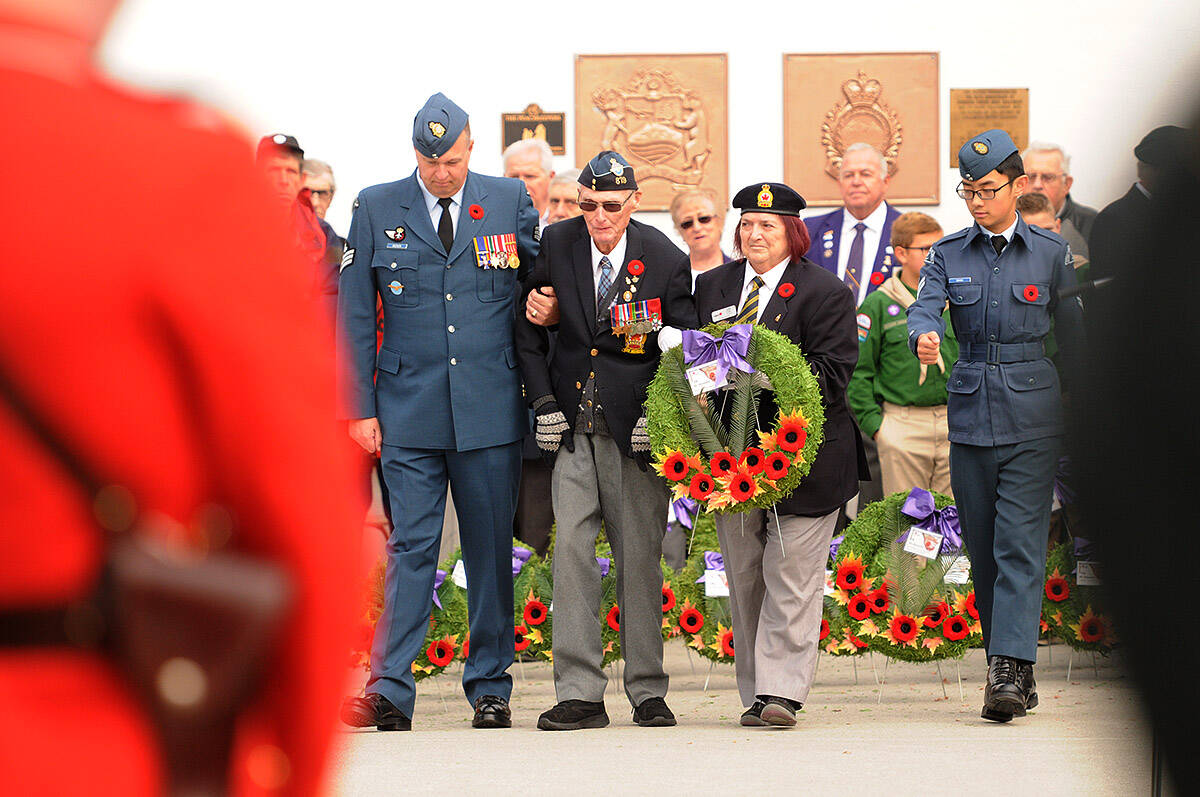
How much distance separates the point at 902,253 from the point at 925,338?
7.44ft

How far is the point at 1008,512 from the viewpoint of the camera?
6.35 metres

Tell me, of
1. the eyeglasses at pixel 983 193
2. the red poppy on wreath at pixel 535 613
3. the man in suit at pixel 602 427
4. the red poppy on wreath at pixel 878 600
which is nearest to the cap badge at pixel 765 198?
the man in suit at pixel 602 427

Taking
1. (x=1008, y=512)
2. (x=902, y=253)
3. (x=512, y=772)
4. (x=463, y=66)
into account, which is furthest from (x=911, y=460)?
(x=463, y=66)

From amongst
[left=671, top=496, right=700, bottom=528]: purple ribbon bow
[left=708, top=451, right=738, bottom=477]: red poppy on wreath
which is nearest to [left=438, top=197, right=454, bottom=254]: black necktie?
[left=708, top=451, right=738, bottom=477]: red poppy on wreath

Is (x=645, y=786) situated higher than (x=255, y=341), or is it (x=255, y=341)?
(x=255, y=341)

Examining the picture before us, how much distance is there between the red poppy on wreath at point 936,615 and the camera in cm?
680

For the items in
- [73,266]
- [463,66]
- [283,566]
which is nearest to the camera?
[73,266]

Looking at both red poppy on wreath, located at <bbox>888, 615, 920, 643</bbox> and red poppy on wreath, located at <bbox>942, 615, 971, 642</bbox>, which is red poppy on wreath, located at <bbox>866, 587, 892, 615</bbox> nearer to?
red poppy on wreath, located at <bbox>888, 615, 920, 643</bbox>

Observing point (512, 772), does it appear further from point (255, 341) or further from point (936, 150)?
point (936, 150)

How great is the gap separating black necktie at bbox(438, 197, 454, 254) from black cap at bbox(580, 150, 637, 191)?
0.53m

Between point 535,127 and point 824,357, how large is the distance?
5632mm

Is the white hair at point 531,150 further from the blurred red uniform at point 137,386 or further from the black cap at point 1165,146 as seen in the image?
the black cap at point 1165,146

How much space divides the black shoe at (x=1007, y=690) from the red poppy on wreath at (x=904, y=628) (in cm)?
53

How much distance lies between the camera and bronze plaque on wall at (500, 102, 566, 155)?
37.4ft
